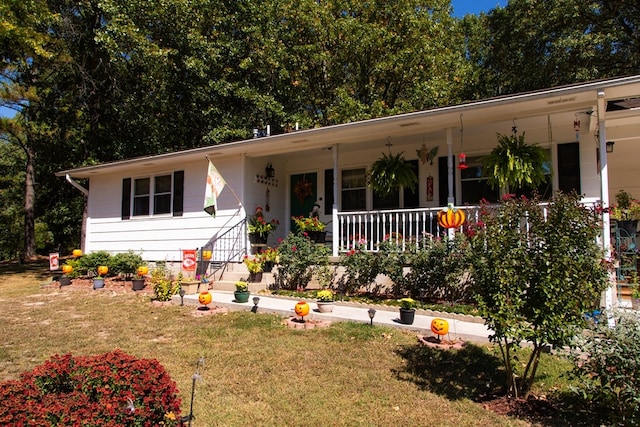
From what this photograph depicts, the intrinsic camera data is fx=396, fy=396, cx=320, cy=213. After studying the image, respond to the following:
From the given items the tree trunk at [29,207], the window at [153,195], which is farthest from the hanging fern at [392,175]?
the tree trunk at [29,207]

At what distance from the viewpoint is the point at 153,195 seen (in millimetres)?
11961

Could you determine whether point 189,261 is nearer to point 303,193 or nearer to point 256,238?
point 256,238

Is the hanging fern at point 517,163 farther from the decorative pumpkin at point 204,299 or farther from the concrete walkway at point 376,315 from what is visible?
the decorative pumpkin at point 204,299

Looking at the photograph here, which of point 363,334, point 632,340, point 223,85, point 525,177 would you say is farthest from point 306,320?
point 223,85

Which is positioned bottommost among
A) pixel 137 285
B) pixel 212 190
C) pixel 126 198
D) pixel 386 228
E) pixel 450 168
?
pixel 137 285

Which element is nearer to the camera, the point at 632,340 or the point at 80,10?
the point at 632,340

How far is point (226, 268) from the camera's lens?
1021cm

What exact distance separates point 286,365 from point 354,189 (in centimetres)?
671

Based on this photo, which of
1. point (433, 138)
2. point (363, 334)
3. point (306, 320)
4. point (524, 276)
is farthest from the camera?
point (433, 138)

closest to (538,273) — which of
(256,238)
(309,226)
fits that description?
(309,226)

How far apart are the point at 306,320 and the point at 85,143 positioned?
52.0 feet

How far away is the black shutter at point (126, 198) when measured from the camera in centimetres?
1242

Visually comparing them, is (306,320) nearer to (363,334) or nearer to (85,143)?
(363,334)

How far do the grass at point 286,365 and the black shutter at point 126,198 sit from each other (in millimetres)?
5671
